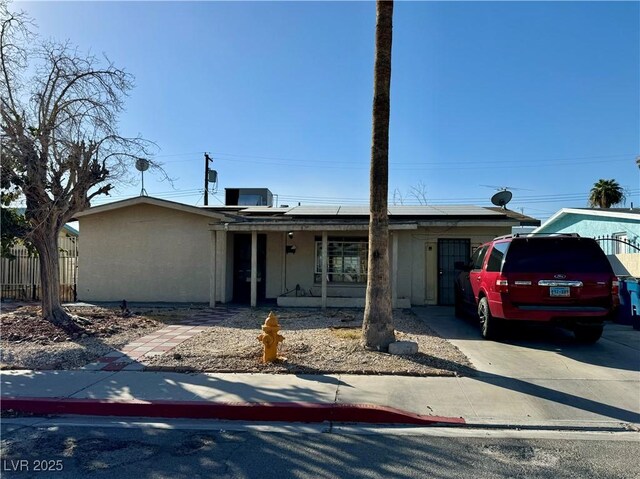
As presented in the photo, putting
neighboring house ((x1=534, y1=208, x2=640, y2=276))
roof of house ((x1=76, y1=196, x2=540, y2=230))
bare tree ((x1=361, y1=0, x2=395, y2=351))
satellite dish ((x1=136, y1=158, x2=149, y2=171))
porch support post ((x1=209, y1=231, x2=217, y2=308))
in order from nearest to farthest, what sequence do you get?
1. bare tree ((x1=361, y1=0, x2=395, y2=351))
2. satellite dish ((x1=136, y1=158, x2=149, y2=171))
3. neighboring house ((x1=534, y1=208, x2=640, y2=276))
4. porch support post ((x1=209, y1=231, x2=217, y2=308))
5. roof of house ((x1=76, y1=196, x2=540, y2=230))

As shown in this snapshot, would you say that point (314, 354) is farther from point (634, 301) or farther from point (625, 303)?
point (625, 303)

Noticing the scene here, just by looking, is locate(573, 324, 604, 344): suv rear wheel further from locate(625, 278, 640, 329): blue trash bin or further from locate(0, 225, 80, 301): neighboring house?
locate(0, 225, 80, 301): neighboring house

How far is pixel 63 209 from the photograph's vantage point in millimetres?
9945

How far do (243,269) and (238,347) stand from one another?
812 centimetres

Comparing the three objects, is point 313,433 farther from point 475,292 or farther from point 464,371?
point 475,292

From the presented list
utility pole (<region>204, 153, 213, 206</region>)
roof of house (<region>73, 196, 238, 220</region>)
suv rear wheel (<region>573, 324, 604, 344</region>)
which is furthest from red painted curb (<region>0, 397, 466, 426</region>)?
utility pole (<region>204, 153, 213, 206</region>)

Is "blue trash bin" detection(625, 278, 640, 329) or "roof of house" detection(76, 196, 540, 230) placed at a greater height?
"roof of house" detection(76, 196, 540, 230)

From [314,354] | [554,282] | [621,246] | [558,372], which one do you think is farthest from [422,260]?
[558,372]

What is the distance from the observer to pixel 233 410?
525cm

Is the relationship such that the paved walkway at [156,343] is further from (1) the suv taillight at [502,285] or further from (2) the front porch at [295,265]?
(1) the suv taillight at [502,285]

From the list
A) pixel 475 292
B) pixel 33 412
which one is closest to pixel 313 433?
pixel 33 412

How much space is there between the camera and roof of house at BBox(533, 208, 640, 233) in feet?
52.3

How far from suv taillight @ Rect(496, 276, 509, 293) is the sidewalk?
197 cm

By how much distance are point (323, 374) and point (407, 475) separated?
284cm
